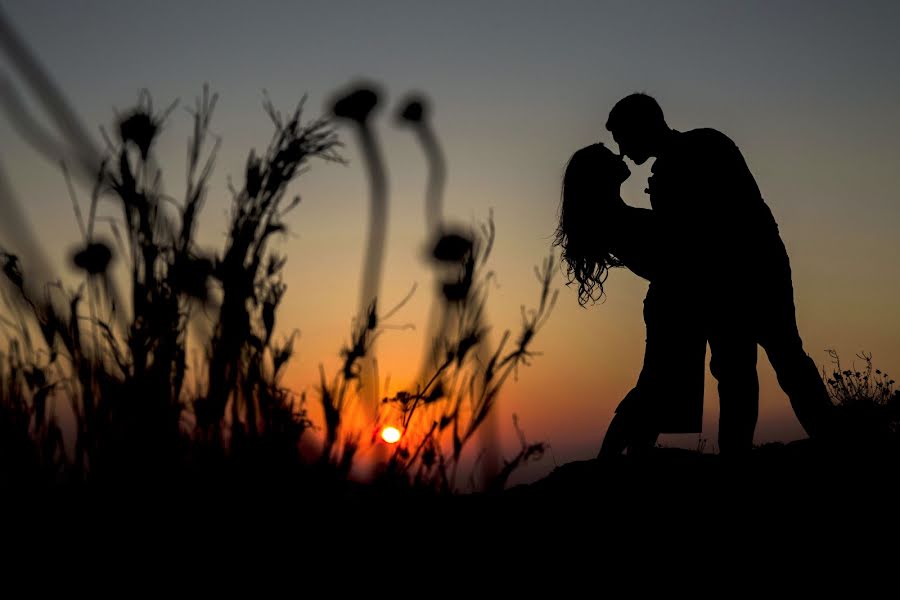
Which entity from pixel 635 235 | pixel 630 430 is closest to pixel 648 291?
pixel 635 235

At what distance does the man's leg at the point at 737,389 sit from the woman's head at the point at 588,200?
2.19 feet

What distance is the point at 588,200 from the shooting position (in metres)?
4.11

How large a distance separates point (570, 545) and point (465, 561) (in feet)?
1.56

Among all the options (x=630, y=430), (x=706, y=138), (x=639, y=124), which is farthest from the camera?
(x=630, y=430)

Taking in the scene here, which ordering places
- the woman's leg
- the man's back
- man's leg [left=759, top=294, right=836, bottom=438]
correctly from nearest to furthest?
the man's back
man's leg [left=759, top=294, right=836, bottom=438]
the woman's leg

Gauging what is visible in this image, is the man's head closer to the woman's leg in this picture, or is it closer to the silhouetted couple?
the silhouetted couple

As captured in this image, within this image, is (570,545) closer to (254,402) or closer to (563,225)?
(254,402)

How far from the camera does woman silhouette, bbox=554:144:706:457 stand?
4.12m

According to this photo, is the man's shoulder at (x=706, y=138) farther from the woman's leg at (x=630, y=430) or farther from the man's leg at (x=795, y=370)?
the woman's leg at (x=630, y=430)

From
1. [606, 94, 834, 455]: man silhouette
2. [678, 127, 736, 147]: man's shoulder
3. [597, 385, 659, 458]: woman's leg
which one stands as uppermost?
[678, 127, 736, 147]: man's shoulder

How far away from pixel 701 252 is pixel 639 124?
2.13ft

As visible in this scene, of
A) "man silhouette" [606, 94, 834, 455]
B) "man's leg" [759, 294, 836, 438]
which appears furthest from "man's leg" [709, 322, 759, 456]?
"man's leg" [759, 294, 836, 438]

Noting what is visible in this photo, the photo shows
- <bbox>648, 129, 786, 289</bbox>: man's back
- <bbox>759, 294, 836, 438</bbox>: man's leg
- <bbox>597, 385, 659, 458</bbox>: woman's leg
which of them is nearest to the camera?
<bbox>648, 129, 786, 289</bbox>: man's back

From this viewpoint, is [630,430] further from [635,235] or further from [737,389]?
[635,235]
